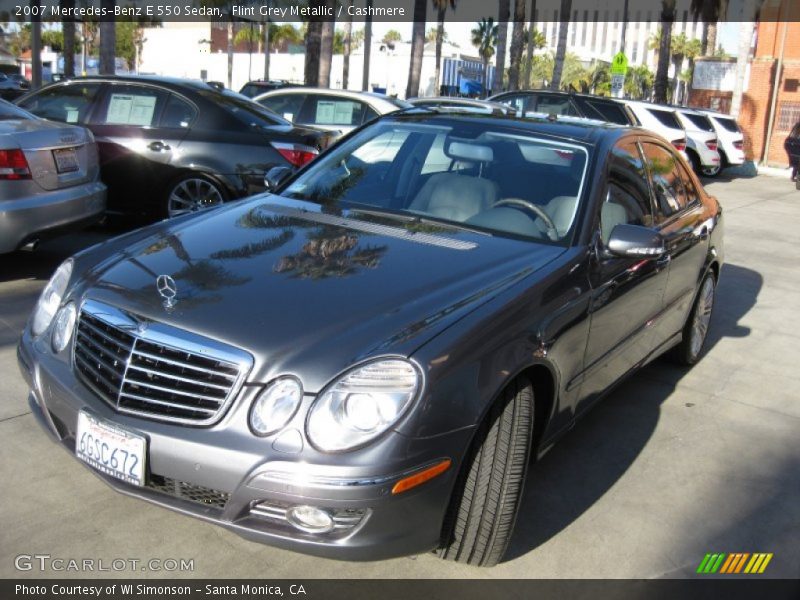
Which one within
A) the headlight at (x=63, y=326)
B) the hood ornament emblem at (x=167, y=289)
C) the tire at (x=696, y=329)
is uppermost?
the hood ornament emblem at (x=167, y=289)

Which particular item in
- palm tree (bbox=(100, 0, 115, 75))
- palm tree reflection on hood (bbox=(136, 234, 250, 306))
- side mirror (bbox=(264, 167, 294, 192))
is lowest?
palm tree reflection on hood (bbox=(136, 234, 250, 306))

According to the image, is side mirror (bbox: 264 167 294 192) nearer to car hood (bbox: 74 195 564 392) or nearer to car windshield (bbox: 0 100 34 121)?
car hood (bbox: 74 195 564 392)

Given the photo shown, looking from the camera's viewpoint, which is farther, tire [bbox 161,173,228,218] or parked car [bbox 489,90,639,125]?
parked car [bbox 489,90,639,125]

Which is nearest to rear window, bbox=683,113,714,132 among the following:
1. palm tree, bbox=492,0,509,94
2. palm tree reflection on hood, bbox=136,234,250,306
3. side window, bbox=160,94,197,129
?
palm tree, bbox=492,0,509,94

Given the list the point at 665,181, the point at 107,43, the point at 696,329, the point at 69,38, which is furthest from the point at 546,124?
the point at 69,38

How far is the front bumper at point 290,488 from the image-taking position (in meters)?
2.59

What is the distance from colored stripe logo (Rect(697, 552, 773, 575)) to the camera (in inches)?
134

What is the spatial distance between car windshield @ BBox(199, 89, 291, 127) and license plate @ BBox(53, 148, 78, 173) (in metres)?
1.85

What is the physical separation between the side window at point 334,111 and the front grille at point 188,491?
887cm

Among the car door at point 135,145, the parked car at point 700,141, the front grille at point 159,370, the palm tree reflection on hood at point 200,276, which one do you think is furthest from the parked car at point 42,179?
the parked car at point 700,141

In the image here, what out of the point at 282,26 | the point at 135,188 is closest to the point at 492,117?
the point at 135,188

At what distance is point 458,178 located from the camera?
13.9 feet

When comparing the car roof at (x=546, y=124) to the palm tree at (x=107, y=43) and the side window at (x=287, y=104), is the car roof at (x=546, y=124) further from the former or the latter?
the palm tree at (x=107, y=43)

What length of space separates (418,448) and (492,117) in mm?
2416
